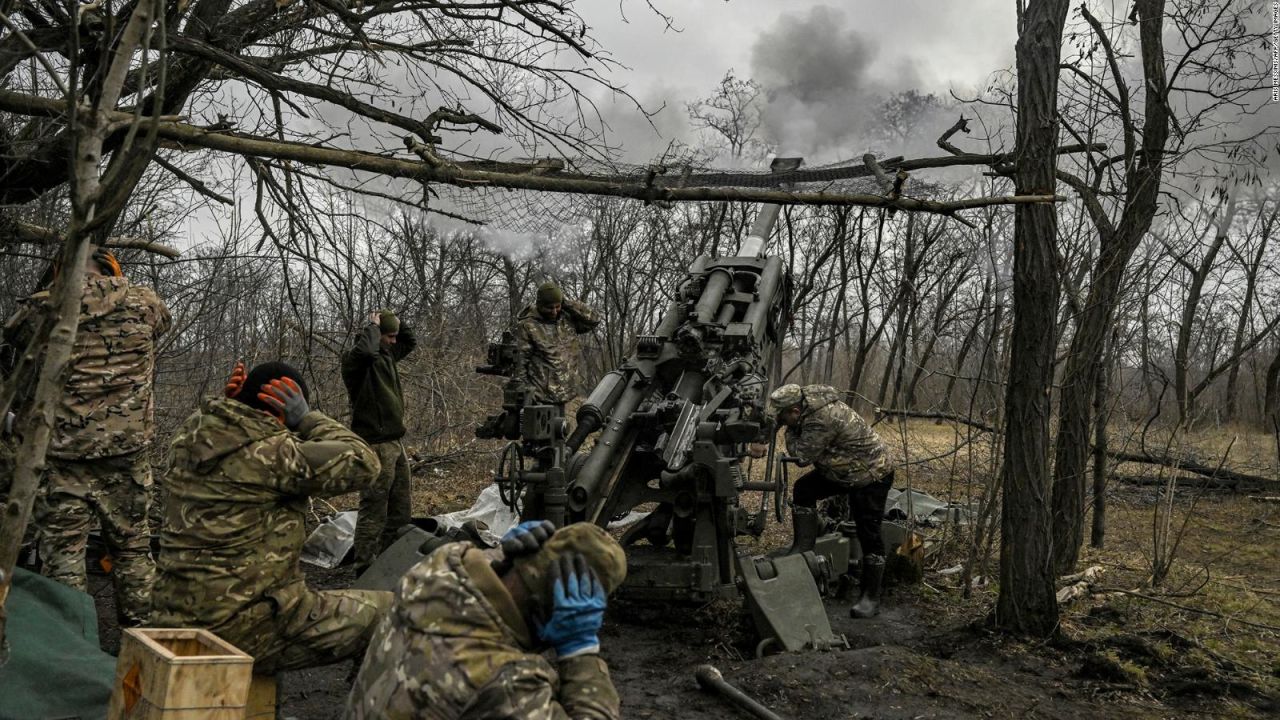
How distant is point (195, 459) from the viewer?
363 centimetres

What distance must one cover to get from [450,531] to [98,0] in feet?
13.1

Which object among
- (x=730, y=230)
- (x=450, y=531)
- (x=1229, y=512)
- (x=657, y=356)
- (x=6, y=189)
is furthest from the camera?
(x=730, y=230)

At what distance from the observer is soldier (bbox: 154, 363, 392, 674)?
364 centimetres

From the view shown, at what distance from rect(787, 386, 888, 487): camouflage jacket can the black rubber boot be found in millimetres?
600

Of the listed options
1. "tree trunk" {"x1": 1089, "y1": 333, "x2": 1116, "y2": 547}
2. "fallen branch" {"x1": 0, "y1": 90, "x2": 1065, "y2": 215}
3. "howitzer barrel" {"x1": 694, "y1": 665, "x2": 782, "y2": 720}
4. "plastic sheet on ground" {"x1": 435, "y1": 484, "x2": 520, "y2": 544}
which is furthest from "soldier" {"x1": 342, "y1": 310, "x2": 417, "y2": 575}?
"tree trunk" {"x1": 1089, "y1": 333, "x2": 1116, "y2": 547}

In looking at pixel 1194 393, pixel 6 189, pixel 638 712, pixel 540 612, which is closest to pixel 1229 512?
pixel 1194 393

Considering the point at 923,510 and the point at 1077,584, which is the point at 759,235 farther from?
the point at 1077,584

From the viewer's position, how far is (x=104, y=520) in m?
5.02

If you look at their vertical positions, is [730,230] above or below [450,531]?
above

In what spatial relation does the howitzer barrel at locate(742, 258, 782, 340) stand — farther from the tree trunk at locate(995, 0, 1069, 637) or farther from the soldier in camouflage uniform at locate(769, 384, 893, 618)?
the tree trunk at locate(995, 0, 1069, 637)

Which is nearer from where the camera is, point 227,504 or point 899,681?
point 227,504

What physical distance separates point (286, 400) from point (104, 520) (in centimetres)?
196

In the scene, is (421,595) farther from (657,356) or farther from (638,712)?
(657,356)

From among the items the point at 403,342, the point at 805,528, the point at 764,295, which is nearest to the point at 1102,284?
the point at 764,295
